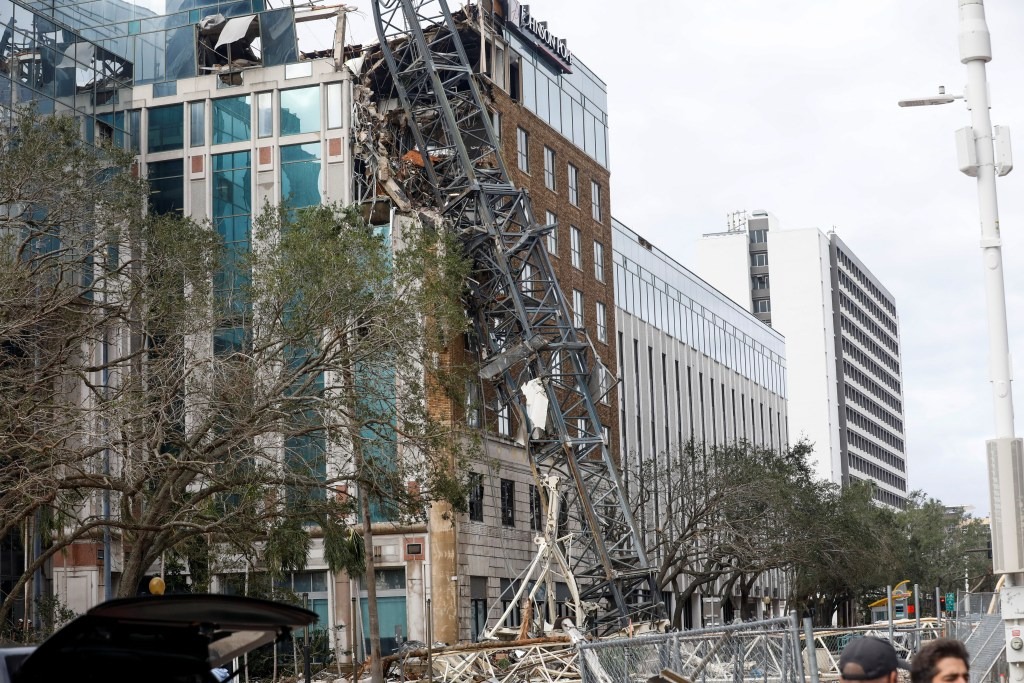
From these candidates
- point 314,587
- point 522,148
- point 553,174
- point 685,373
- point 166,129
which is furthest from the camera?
point 685,373

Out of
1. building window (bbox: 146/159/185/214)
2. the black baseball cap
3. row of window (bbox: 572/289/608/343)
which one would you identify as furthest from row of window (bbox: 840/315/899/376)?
the black baseball cap

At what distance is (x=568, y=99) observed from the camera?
212 feet

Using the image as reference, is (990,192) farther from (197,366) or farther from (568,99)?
(568,99)

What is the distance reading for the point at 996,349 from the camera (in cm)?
1404

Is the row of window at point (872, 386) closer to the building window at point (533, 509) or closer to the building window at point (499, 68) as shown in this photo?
the building window at point (533, 509)

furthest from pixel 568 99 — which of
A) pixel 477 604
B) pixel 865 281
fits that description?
pixel 865 281

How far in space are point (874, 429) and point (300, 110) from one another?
114m

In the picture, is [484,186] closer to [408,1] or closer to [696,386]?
[408,1]

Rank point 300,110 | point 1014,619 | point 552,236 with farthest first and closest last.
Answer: point 552,236, point 300,110, point 1014,619

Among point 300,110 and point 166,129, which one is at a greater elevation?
point 300,110

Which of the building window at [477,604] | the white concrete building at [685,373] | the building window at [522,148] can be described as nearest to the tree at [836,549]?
the white concrete building at [685,373]

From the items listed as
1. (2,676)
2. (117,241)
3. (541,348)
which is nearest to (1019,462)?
(2,676)

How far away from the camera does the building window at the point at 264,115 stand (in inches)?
2164

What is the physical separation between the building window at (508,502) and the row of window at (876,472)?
95.3m
